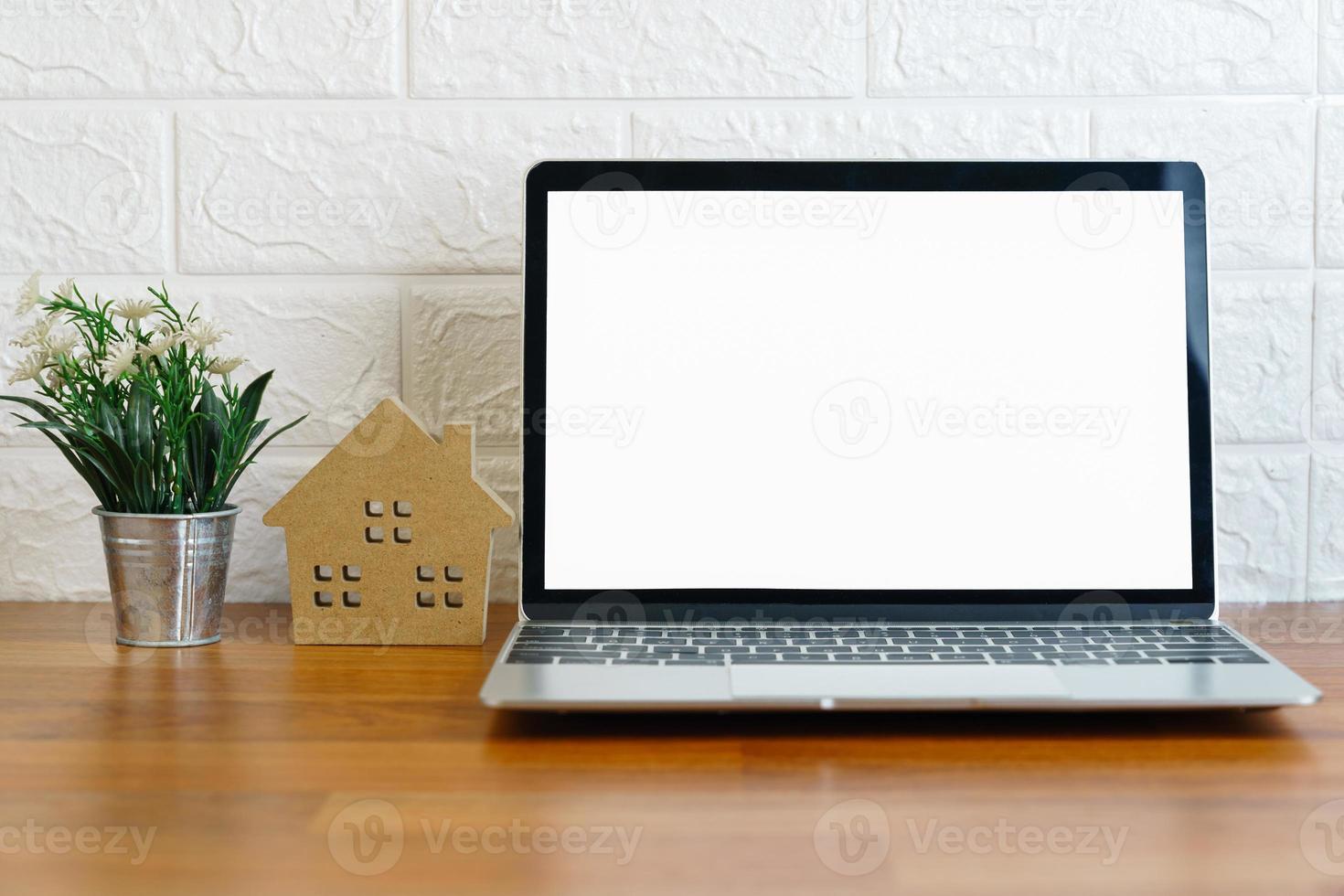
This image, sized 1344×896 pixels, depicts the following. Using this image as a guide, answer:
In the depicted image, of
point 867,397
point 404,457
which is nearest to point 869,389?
point 867,397

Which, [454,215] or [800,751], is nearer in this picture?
[800,751]

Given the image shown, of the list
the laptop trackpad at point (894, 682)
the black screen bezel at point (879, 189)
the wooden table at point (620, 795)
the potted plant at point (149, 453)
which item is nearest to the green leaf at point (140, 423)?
the potted plant at point (149, 453)

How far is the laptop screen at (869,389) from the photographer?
28.8 inches

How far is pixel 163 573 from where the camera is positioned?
2.40 ft

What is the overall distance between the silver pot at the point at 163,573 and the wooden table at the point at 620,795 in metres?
0.08

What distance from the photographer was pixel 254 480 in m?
0.90

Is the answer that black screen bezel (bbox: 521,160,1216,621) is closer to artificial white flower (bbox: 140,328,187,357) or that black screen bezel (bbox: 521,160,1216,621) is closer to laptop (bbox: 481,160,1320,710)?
laptop (bbox: 481,160,1320,710)

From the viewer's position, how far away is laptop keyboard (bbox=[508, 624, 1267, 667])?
2.04 ft

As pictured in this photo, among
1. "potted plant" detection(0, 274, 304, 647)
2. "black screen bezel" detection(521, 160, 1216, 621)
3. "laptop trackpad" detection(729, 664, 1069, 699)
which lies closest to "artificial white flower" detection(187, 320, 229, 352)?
"potted plant" detection(0, 274, 304, 647)

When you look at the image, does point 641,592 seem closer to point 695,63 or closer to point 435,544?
point 435,544

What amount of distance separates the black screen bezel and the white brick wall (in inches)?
5.7

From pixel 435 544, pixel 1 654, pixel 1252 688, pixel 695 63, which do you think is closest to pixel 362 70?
pixel 695 63

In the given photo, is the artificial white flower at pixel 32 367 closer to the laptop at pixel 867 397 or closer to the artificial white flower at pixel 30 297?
the artificial white flower at pixel 30 297

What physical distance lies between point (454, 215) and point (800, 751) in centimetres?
58
